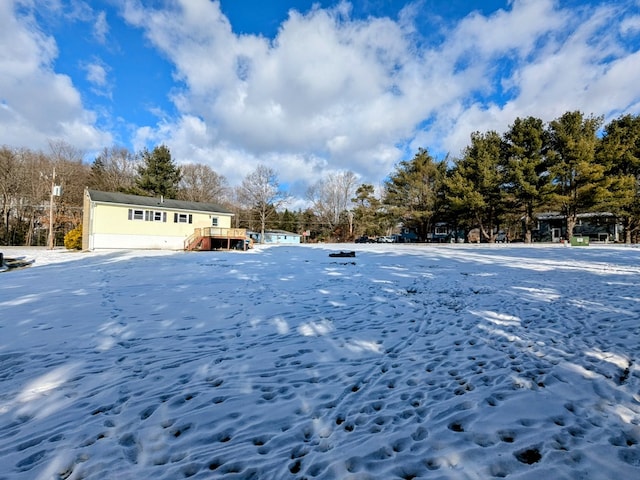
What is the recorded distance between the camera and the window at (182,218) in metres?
27.4

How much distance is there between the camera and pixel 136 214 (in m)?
25.4

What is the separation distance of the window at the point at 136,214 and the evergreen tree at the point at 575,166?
124 ft

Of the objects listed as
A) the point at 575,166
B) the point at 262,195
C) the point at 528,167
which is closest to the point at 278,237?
the point at 262,195

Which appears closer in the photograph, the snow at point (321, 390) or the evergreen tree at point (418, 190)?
the snow at point (321, 390)

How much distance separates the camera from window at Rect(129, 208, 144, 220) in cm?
2514

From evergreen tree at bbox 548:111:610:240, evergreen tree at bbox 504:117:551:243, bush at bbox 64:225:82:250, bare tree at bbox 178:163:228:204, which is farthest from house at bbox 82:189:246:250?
evergreen tree at bbox 548:111:610:240

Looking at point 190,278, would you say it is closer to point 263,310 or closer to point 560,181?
point 263,310

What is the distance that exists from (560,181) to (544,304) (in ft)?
104

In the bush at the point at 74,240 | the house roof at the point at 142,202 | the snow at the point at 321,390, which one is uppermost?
the house roof at the point at 142,202

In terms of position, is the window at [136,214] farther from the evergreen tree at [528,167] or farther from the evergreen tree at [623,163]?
the evergreen tree at [623,163]

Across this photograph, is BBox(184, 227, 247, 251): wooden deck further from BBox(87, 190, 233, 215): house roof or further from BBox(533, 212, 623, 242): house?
BBox(533, 212, 623, 242): house

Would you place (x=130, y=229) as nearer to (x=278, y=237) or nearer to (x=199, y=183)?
(x=199, y=183)

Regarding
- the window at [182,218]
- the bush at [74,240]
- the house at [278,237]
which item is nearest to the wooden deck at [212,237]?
the window at [182,218]

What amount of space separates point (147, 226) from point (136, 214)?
128cm
